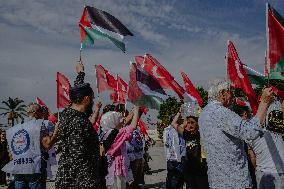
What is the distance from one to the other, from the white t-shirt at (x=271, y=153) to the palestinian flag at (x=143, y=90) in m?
2.51

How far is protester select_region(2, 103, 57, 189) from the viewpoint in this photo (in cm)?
564

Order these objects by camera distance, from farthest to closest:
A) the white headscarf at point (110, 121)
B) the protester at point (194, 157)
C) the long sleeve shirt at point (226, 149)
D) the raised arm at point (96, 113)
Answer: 1. the protester at point (194, 157)
2. the white headscarf at point (110, 121)
3. the raised arm at point (96, 113)
4. the long sleeve shirt at point (226, 149)

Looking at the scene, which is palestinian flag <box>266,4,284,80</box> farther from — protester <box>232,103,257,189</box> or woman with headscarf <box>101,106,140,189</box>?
woman with headscarf <box>101,106,140,189</box>

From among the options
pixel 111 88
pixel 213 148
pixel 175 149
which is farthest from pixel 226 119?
pixel 111 88

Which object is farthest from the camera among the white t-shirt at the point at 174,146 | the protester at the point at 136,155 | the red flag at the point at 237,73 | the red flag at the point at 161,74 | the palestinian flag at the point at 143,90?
the white t-shirt at the point at 174,146

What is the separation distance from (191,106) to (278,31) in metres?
2.64

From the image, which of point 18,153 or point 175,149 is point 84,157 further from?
point 175,149

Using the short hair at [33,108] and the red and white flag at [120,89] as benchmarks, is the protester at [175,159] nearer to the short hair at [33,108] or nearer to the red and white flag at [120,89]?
the red and white flag at [120,89]

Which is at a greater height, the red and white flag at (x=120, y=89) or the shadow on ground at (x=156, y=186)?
the red and white flag at (x=120, y=89)

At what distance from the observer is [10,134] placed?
19.3 ft

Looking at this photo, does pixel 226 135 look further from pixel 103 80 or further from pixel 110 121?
pixel 103 80

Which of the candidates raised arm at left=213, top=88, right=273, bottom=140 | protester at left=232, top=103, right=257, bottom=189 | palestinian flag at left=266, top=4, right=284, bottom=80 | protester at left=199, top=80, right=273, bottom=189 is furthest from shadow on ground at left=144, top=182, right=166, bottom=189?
raised arm at left=213, top=88, right=273, bottom=140

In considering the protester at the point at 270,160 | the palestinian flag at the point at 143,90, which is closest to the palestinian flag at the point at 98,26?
the palestinian flag at the point at 143,90

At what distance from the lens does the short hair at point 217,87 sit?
434cm
